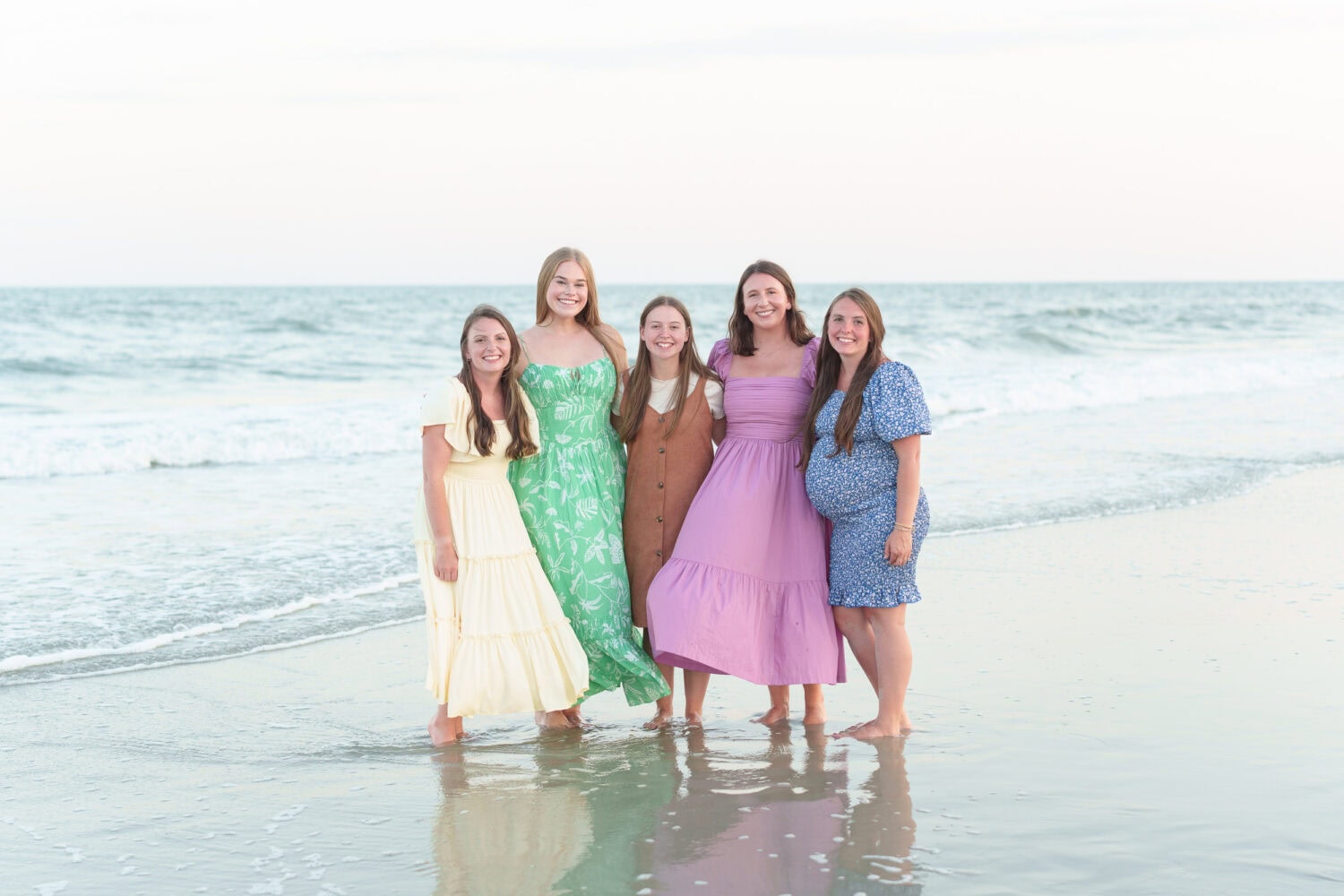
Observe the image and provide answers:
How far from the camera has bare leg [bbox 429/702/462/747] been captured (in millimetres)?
4422

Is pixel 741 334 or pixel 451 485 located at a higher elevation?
pixel 741 334

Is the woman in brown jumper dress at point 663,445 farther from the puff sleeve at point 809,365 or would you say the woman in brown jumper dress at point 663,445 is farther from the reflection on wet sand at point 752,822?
the reflection on wet sand at point 752,822

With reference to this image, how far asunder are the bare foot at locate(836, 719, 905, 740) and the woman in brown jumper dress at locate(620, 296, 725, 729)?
607 millimetres

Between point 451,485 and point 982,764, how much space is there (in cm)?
204

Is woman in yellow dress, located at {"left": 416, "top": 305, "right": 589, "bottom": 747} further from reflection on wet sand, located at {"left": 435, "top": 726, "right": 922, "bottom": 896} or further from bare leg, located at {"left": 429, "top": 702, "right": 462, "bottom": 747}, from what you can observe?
reflection on wet sand, located at {"left": 435, "top": 726, "right": 922, "bottom": 896}

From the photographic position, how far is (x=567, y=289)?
15.1ft

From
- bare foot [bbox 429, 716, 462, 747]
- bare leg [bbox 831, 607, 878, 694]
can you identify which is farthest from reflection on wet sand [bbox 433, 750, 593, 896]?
bare leg [bbox 831, 607, 878, 694]

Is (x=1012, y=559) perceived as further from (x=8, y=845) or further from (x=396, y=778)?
(x=8, y=845)

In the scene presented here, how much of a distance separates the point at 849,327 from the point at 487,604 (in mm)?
1596

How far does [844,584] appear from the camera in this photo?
4.53 meters

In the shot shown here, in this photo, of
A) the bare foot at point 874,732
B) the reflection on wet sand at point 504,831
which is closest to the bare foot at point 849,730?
the bare foot at point 874,732

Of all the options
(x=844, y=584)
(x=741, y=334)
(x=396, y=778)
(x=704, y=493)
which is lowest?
(x=396, y=778)

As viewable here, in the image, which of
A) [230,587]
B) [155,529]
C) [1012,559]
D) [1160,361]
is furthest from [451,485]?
[1160,361]

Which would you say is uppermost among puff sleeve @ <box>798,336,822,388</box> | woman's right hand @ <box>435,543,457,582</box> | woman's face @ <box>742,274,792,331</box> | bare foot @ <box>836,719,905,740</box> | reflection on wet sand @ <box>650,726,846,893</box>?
woman's face @ <box>742,274,792,331</box>
